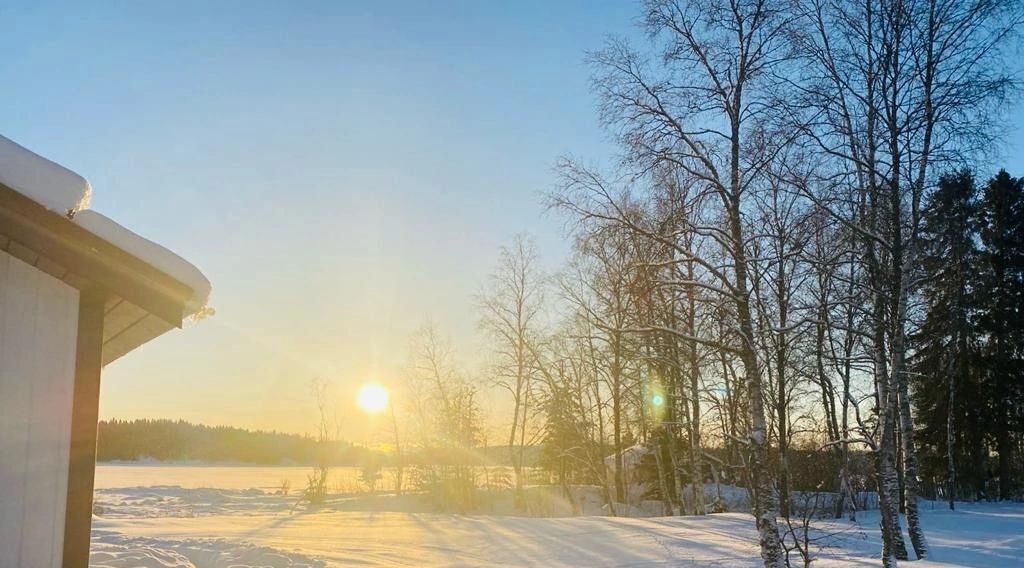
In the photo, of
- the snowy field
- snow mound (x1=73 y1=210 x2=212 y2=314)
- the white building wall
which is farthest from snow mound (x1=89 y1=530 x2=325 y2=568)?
snow mound (x1=73 y1=210 x2=212 y2=314)

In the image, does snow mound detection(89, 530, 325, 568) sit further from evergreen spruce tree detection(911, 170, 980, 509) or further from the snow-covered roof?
evergreen spruce tree detection(911, 170, 980, 509)

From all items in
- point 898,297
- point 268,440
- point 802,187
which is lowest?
point 268,440

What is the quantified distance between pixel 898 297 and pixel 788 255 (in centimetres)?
338

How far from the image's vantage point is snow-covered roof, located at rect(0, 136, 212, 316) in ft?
12.8

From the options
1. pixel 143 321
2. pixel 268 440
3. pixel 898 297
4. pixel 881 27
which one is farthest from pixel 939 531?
pixel 268 440

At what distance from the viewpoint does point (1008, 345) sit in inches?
997

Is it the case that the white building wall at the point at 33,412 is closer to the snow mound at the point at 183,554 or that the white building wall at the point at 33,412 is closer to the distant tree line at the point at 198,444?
the snow mound at the point at 183,554

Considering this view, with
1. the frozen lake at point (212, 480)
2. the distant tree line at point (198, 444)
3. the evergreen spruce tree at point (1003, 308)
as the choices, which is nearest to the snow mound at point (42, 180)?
the frozen lake at point (212, 480)

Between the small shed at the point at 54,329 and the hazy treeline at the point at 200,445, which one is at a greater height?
the small shed at the point at 54,329

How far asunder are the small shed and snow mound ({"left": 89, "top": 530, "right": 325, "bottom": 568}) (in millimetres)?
4491

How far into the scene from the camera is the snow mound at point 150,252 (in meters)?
4.27

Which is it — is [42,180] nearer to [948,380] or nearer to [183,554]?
[183,554]

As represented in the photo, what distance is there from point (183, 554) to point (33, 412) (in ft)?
23.0

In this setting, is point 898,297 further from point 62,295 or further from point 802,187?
point 62,295
